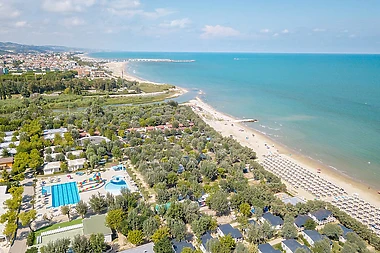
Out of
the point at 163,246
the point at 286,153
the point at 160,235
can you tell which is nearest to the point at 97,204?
the point at 160,235

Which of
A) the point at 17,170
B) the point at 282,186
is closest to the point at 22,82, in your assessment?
the point at 17,170

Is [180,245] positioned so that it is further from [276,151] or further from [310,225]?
[276,151]

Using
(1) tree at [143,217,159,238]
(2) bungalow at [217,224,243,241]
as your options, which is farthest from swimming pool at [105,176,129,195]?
(2) bungalow at [217,224,243,241]

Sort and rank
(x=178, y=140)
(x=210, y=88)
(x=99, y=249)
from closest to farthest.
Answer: (x=99, y=249)
(x=178, y=140)
(x=210, y=88)

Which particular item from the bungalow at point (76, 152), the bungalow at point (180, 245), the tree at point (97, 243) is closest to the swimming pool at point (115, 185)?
the tree at point (97, 243)

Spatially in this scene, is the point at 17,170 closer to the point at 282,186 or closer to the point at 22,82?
the point at 282,186

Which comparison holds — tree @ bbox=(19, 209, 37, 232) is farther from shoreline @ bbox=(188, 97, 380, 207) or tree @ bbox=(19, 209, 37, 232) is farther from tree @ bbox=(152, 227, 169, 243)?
shoreline @ bbox=(188, 97, 380, 207)
